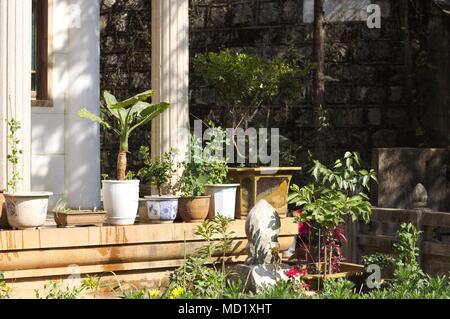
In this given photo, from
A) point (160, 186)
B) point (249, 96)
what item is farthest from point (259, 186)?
point (249, 96)

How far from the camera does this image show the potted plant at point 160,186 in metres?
11.7

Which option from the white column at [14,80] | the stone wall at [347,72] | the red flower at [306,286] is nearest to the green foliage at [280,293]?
the red flower at [306,286]

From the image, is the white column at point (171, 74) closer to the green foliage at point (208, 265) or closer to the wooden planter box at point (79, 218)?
the green foliage at point (208, 265)

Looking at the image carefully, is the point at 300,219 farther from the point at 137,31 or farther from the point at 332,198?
the point at 137,31

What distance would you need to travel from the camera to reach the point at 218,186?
12070 millimetres

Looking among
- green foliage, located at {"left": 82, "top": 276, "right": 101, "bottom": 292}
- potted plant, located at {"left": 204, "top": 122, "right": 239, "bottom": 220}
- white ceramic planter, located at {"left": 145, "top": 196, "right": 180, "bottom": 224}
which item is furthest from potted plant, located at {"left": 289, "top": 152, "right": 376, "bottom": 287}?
green foliage, located at {"left": 82, "top": 276, "right": 101, "bottom": 292}

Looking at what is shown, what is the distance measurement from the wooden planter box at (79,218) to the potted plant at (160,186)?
652 mm

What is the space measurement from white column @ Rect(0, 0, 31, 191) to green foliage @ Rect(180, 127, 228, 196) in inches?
74.0

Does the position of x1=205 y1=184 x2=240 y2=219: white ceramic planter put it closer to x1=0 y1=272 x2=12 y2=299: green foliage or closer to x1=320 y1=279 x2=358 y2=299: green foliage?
x1=320 y1=279 x2=358 y2=299: green foliage

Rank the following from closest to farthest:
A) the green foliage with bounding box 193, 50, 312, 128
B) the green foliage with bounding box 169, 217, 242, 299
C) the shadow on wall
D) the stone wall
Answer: the green foliage with bounding box 169, 217, 242, 299 < the green foliage with bounding box 193, 50, 312, 128 < the shadow on wall < the stone wall

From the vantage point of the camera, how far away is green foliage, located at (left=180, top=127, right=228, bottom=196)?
39.7 ft

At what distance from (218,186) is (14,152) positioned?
242 centimetres

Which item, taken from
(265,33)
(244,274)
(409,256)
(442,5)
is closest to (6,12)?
(244,274)

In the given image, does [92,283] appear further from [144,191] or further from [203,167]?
[144,191]
